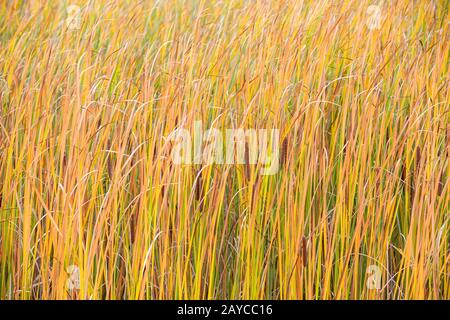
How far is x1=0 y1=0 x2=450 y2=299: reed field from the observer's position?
146cm

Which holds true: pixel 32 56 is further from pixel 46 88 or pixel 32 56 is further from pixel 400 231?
pixel 400 231

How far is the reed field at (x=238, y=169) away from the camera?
146cm

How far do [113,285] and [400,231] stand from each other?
2.53 ft

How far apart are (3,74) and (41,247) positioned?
51 centimetres

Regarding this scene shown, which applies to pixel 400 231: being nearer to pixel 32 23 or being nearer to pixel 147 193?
pixel 147 193

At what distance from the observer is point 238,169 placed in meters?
1.48

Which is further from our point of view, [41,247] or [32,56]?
[32,56]

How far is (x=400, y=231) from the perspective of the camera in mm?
1493

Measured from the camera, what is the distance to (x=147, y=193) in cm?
146

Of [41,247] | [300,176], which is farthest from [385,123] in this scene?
[41,247]
